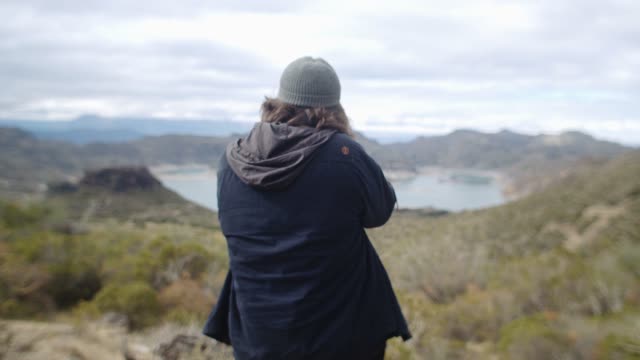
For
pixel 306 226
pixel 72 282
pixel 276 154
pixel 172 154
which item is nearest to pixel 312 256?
pixel 306 226

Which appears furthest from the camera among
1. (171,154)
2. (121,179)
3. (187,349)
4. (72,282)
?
(171,154)

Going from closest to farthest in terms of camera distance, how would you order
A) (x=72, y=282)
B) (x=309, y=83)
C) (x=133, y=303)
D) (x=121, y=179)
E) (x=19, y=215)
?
1. (x=309, y=83)
2. (x=133, y=303)
3. (x=72, y=282)
4. (x=19, y=215)
5. (x=121, y=179)

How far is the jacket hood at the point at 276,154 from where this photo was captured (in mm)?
1962

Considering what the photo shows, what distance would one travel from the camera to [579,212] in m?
25.0

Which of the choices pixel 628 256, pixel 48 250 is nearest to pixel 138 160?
pixel 48 250

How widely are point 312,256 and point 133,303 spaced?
650 cm

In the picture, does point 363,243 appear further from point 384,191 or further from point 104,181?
point 104,181

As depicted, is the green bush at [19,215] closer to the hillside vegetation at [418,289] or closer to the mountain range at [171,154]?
the hillside vegetation at [418,289]

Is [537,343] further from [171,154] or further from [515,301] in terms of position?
[171,154]

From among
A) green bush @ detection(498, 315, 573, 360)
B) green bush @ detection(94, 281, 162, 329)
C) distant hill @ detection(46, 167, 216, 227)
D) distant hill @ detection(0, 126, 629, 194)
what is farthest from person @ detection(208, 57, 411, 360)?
distant hill @ detection(0, 126, 629, 194)

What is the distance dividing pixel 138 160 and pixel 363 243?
76896 mm

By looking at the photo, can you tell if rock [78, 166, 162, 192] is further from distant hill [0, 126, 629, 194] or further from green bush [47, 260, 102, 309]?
green bush [47, 260, 102, 309]

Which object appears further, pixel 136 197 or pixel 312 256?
pixel 136 197

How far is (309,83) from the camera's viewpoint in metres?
2.12
